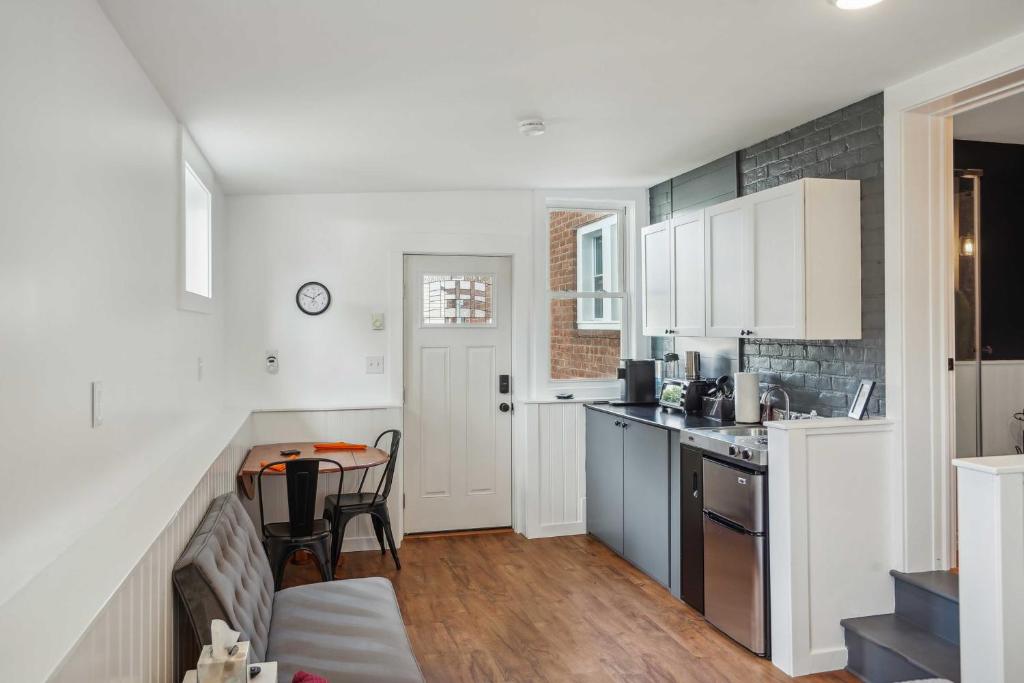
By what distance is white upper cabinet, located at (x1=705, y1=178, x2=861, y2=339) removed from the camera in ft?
10.8

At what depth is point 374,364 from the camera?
516 cm

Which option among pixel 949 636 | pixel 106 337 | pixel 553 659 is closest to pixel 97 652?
pixel 106 337

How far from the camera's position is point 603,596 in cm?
407

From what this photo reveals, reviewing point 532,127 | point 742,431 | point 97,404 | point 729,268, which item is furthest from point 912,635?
point 97,404

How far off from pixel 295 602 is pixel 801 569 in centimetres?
204

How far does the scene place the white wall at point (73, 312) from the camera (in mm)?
1477

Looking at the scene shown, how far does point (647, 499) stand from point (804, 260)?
65.2 inches

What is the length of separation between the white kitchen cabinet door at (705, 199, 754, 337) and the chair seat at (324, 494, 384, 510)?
7.28 feet

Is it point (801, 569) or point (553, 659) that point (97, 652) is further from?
point (801, 569)

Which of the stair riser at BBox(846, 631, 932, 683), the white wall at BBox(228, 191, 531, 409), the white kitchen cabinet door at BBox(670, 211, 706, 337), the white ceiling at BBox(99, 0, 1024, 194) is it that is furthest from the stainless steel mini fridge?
the white wall at BBox(228, 191, 531, 409)

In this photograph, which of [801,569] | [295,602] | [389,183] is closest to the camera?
[295,602]

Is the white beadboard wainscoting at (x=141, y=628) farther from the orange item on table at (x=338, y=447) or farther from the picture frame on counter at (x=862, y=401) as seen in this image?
the picture frame on counter at (x=862, y=401)

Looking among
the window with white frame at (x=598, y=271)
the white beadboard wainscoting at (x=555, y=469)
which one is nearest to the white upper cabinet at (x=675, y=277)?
the window with white frame at (x=598, y=271)

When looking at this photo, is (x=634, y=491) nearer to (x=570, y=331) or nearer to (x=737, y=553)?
(x=737, y=553)
